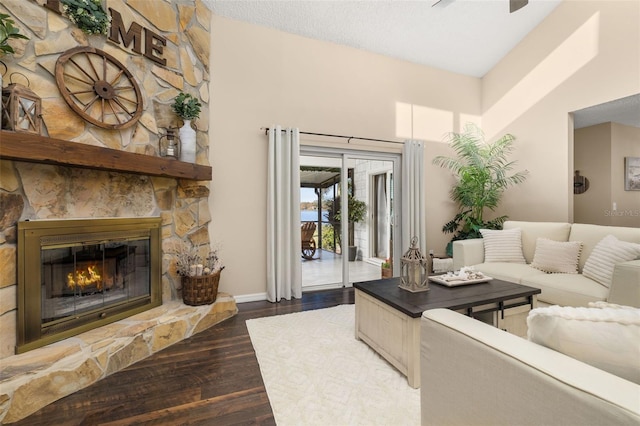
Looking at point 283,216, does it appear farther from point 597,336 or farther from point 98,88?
point 597,336

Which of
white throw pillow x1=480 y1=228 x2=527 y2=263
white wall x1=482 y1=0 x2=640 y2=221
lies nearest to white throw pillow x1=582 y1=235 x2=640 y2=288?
white throw pillow x1=480 y1=228 x2=527 y2=263

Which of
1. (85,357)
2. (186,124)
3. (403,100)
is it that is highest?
(403,100)

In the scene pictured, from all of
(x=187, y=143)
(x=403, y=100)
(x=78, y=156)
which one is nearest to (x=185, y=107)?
(x=187, y=143)

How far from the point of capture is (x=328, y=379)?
1946 millimetres

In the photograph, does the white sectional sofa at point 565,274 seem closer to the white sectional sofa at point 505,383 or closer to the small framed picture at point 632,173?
the white sectional sofa at point 505,383

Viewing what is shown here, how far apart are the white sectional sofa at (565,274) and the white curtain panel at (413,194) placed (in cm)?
84

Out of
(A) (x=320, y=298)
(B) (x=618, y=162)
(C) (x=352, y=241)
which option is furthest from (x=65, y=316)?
(B) (x=618, y=162)

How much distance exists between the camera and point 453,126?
498 cm

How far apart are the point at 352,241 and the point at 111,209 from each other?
314 cm

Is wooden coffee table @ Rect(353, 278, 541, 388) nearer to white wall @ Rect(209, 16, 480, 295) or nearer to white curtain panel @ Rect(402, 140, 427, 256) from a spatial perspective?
white wall @ Rect(209, 16, 480, 295)

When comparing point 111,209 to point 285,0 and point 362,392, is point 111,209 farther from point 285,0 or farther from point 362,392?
point 285,0

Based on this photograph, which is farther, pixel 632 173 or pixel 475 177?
pixel 632 173

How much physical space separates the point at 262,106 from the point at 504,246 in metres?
3.40

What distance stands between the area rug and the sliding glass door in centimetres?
153
